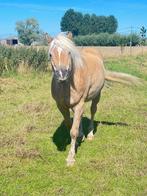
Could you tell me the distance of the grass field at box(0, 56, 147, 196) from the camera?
5.09m

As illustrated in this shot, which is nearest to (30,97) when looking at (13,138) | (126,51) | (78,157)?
(13,138)

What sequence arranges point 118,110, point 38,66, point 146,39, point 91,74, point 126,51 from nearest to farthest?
point 91,74 → point 118,110 → point 38,66 → point 126,51 → point 146,39

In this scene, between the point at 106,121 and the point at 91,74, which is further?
the point at 106,121

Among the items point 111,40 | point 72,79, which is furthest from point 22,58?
point 111,40

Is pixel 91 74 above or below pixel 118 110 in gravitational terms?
above

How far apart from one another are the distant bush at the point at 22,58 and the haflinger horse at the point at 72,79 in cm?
1092

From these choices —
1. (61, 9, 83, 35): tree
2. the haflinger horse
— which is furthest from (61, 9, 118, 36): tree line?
the haflinger horse

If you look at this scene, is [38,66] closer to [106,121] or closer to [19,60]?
[19,60]

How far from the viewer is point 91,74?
674cm

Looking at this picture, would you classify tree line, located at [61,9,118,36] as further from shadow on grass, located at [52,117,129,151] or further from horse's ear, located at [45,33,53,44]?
horse's ear, located at [45,33,53,44]

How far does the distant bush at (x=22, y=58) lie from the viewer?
17859mm

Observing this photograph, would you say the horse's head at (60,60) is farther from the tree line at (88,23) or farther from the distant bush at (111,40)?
the tree line at (88,23)

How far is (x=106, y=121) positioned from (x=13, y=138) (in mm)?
2465

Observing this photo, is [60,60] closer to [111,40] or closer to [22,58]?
[22,58]
